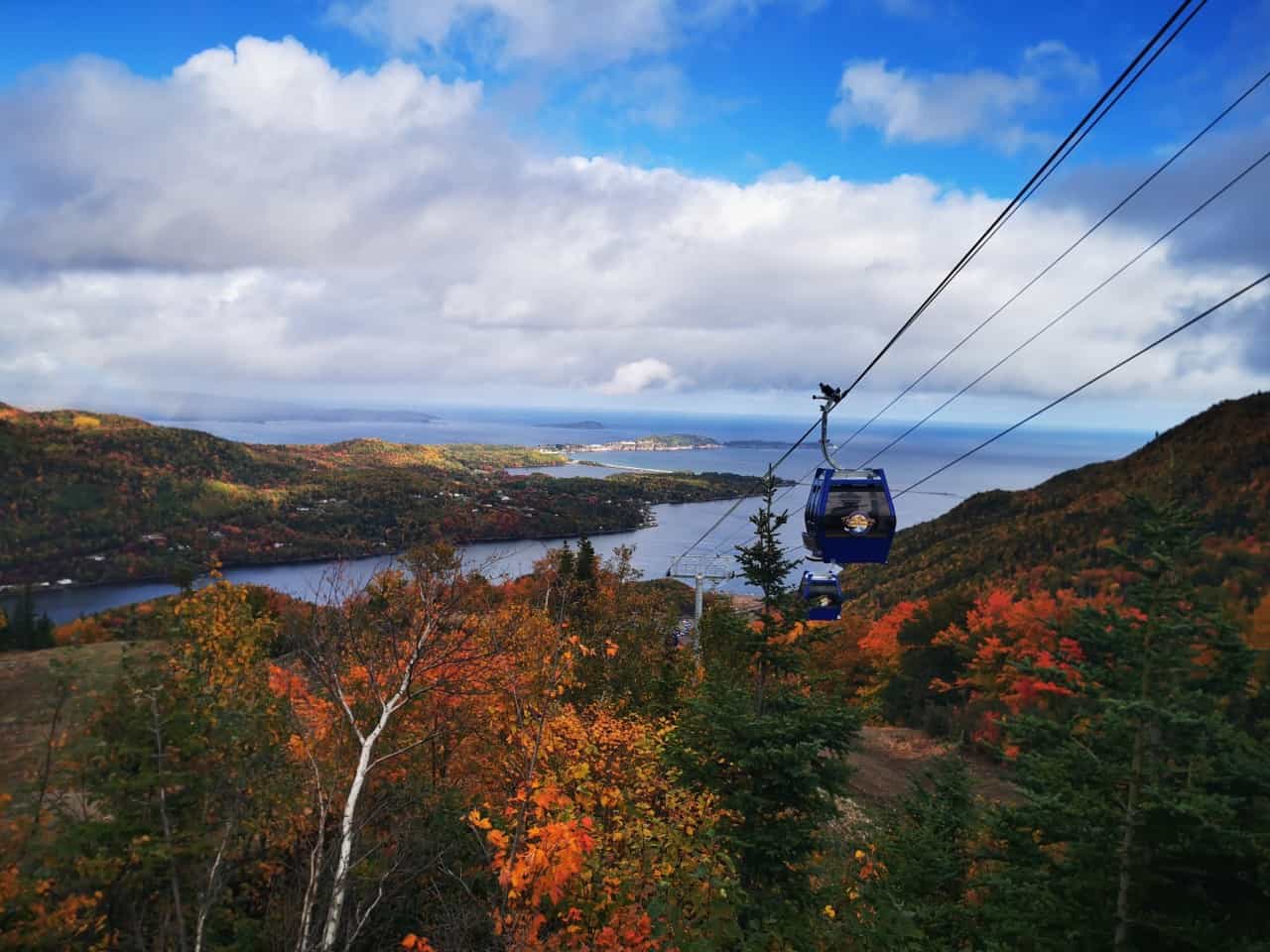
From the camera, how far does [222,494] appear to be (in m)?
126

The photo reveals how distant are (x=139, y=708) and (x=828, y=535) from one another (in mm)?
10629

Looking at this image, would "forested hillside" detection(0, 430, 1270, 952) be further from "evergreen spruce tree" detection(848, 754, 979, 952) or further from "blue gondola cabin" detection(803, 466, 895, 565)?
"blue gondola cabin" detection(803, 466, 895, 565)

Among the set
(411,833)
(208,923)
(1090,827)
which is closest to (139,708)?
(208,923)

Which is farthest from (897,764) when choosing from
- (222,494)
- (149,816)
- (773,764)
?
(222,494)

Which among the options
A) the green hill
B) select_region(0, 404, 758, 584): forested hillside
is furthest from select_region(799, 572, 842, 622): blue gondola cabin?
select_region(0, 404, 758, 584): forested hillside

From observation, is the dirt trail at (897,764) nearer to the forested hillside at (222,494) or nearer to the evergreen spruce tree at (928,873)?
the evergreen spruce tree at (928,873)

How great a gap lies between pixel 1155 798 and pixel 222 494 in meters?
148

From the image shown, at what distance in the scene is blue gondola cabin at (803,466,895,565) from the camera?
33.1ft

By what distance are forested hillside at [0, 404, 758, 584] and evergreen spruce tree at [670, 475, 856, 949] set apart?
6296 centimetres

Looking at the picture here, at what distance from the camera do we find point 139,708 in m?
9.21

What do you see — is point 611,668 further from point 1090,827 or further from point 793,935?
point 1090,827

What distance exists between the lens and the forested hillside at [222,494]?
313ft

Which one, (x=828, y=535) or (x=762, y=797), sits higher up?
Result: (x=828, y=535)

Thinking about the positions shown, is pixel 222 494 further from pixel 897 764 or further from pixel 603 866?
pixel 603 866
